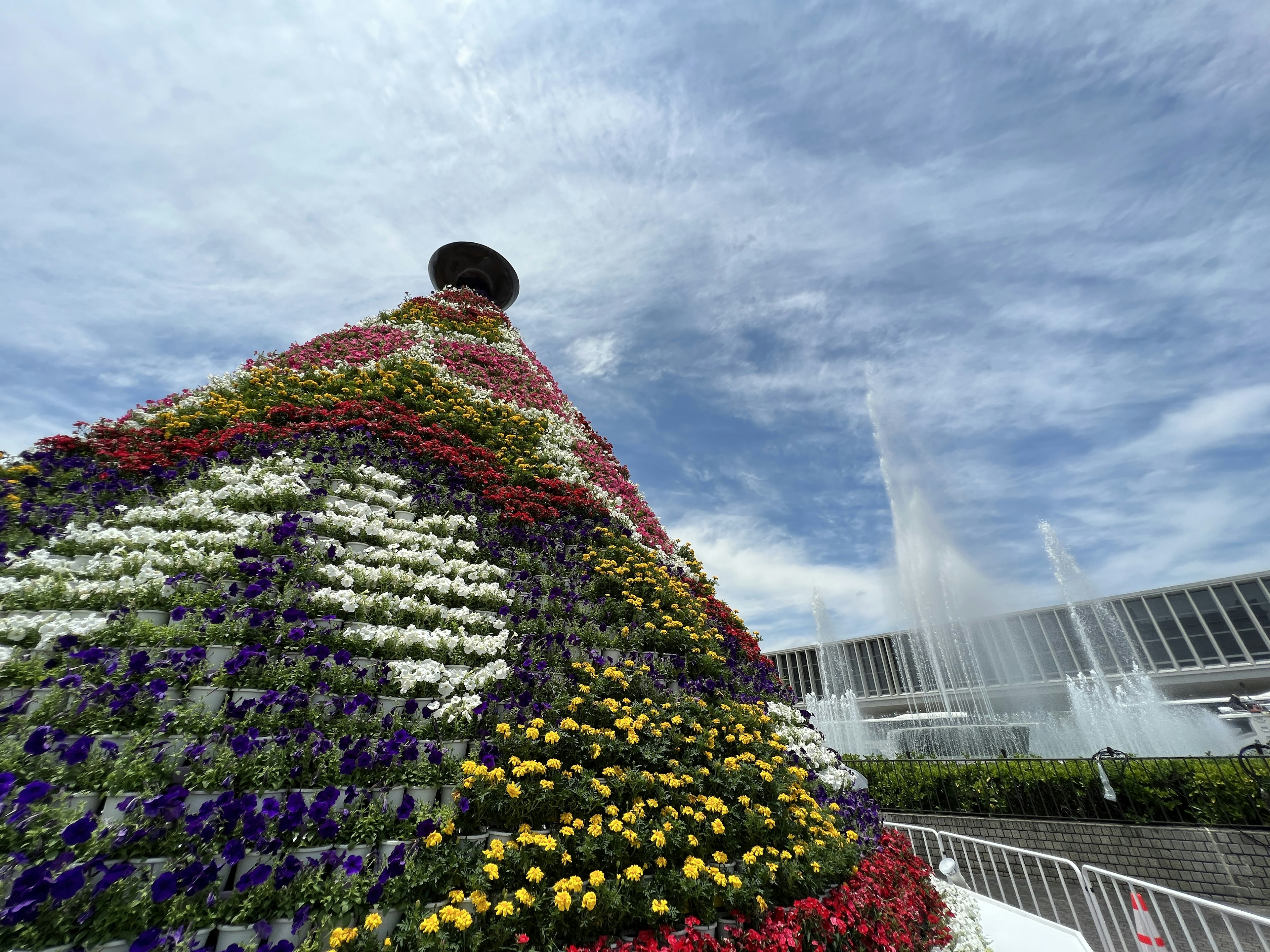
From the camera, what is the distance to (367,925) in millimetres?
2812

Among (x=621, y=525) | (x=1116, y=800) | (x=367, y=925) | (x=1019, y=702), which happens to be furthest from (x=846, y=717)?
(x=367, y=925)

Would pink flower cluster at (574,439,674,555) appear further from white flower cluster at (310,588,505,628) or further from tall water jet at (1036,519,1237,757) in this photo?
tall water jet at (1036,519,1237,757)

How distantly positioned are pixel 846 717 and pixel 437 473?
146 ft

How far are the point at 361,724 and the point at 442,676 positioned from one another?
0.82m

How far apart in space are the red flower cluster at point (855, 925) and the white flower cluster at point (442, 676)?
2289 mm

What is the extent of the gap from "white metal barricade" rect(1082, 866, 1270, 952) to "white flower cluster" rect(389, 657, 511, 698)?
625 cm

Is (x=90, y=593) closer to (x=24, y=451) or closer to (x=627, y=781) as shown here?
(x=24, y=451)

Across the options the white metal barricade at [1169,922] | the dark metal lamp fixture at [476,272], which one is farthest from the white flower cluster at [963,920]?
the dark metal lamp fixture at [476,272]

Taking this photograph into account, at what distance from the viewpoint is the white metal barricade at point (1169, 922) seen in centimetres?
451

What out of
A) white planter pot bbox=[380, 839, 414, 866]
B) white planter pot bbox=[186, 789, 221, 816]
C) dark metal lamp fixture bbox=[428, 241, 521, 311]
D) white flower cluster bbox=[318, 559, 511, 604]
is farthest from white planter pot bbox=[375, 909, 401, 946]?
dark metal lamp fixture bbox=[428, 241, 521, 311]

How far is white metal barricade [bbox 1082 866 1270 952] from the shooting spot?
4512mm

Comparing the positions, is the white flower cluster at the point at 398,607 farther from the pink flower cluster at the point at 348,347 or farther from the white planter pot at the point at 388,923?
the pink flower cluster at the point at 348,347

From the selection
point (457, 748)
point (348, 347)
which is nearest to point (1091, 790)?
point (457, 748)

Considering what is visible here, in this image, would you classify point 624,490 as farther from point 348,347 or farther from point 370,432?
point 348,347
